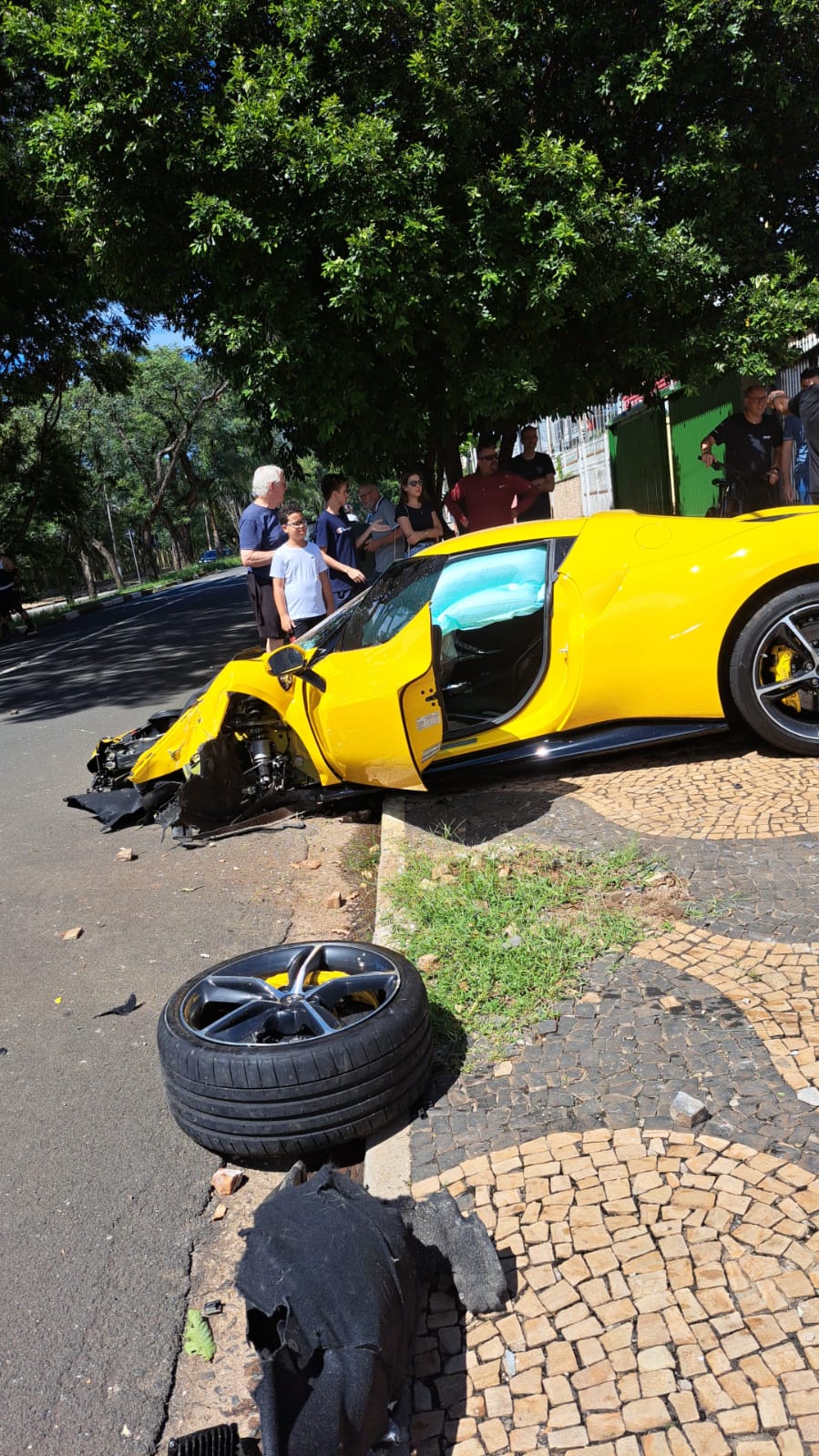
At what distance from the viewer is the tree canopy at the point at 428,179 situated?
835 cm

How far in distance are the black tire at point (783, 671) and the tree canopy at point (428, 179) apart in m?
5.19

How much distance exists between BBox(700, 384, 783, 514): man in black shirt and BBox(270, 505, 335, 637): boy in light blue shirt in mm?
4591

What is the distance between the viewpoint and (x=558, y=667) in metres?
4.74

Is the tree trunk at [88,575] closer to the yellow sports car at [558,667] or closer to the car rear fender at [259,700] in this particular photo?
the car rear fender at [259,700]

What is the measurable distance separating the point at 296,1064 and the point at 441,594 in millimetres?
3138

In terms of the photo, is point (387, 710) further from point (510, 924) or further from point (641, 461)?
point (641, 461)

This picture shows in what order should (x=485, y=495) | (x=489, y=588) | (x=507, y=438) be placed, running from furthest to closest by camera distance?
(x=507, y=438) → (x=485, y=495) → (x=489, y=588)

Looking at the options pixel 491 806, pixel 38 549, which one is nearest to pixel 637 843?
pixel 491 806

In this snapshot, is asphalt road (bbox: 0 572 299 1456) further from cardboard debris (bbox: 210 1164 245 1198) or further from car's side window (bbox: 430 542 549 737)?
car's side window (bbox: 430 542 549 737)

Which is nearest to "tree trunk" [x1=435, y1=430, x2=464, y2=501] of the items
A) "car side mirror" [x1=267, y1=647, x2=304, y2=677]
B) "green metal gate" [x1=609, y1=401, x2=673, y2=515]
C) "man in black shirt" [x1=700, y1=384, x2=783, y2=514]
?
"man in black shirt" [x1=700, y1=384, x2=783, y2=514]

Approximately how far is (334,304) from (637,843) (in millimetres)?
6180

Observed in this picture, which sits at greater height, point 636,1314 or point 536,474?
point 536,474

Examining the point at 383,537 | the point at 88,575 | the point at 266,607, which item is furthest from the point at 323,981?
the point at 88,575

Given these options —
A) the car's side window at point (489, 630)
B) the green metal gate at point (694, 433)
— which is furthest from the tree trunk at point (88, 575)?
the car's side window at point (489, 630)
